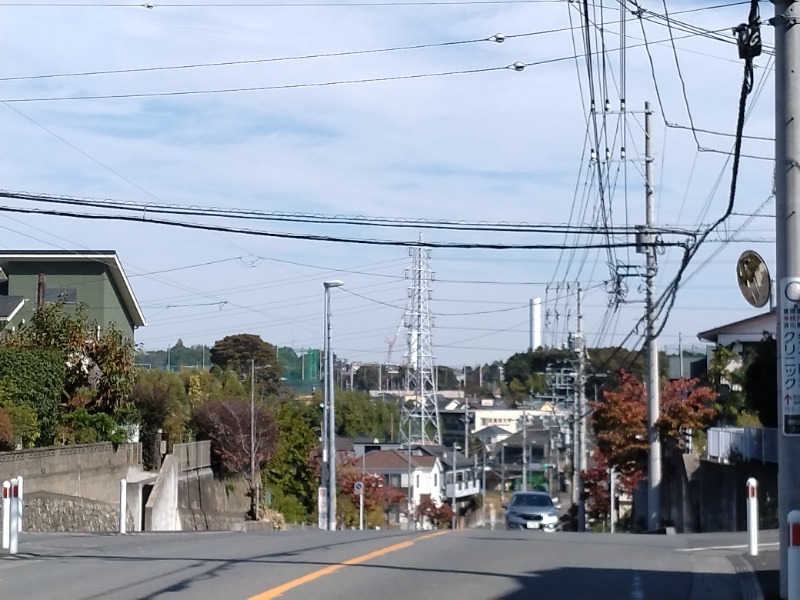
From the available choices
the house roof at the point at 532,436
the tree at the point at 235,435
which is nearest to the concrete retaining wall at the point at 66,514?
the tree at the point at 235,435

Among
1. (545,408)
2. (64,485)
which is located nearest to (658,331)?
(64,485)

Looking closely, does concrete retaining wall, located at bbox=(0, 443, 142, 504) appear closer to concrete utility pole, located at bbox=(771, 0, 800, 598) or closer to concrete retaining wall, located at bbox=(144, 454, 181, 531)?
concrete retaining wall, located at bbox=(144, 454, 181, 531)

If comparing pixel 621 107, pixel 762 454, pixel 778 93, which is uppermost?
pixel 621 107

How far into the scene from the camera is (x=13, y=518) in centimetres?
1476

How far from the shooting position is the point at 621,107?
1029 inches

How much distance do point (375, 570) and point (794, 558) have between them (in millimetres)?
4905

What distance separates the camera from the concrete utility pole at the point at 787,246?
10.2 metres

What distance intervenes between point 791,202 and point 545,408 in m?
113

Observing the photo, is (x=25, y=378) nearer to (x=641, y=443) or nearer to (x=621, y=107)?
(x=621, y=107)

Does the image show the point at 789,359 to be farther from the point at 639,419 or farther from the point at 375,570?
the point at 639,419

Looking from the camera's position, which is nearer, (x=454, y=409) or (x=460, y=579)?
(x=460, y=579)

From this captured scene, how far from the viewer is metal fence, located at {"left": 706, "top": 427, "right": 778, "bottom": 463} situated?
26547 millimetres

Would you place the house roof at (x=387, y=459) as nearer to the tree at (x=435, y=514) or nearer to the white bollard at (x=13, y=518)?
the tree at (x=435, y=514)

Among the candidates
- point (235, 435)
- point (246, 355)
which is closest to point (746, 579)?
point (235, 435)
